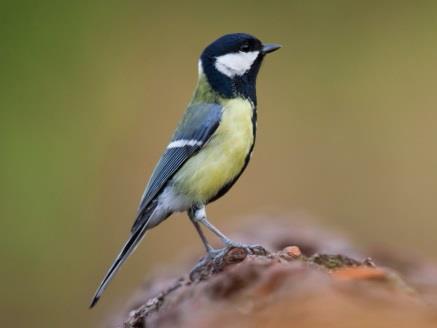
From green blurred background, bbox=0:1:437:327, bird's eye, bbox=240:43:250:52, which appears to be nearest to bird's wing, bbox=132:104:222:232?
bird's eye, bbox=240:43:250:52

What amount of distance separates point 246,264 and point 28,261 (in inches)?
77.0

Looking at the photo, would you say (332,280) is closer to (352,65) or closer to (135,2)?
(352,65)

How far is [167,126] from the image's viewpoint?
9.01 feet

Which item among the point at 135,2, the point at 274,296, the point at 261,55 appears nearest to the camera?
the point at 274,296

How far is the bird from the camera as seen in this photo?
1381 mm

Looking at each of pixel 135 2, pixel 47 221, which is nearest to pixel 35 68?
pixel 135 2

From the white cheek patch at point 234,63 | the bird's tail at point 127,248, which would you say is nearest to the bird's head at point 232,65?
the white cheek patch at point 234,63

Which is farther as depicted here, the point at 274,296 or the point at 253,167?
the point at 253,167

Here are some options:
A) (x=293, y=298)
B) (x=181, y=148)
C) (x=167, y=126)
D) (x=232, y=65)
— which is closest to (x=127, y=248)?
(x=181, y=148)

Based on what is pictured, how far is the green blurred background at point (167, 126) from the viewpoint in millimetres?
2434

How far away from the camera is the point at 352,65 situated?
9.53 ft

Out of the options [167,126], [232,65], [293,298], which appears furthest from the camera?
[167,126]

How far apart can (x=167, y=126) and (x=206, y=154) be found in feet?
4.46

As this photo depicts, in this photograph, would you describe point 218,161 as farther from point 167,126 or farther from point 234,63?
point 167,126
